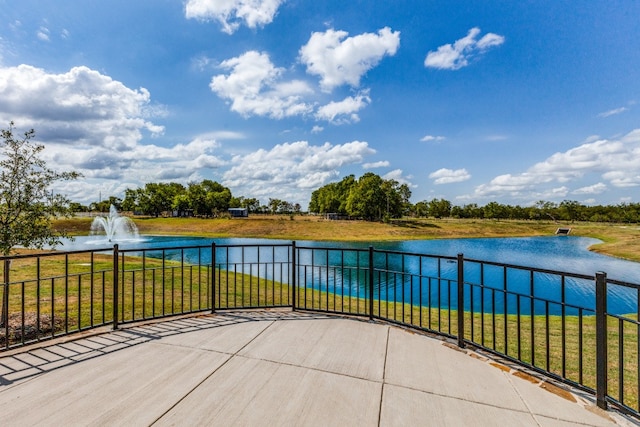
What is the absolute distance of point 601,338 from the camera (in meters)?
2.57

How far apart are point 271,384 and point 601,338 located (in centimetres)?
273

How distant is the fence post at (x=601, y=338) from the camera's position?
8.31 feet

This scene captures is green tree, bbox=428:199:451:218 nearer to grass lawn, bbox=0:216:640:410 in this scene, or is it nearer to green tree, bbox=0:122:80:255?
grass lawn, bbox=0:216:640:410

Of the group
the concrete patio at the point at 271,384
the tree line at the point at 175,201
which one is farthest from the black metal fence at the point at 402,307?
the tree line at the point at 175,201

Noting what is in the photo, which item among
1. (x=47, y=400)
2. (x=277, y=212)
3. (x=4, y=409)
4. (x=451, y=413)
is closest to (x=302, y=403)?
(x=451, y=413)

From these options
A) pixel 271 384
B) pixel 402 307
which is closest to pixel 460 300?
pixel 402 307

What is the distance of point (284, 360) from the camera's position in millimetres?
3176

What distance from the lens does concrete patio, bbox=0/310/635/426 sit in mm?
2309

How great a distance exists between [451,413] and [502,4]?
10862 millimetres

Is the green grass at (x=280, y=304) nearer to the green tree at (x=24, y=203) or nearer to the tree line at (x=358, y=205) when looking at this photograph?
the green tree at (x=24, y=203)

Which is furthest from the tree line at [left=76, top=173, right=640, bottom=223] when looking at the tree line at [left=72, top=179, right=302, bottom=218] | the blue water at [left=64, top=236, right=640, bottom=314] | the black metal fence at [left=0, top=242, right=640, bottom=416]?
the black metal fence at [left=0, top=242, right=640, bottom=416]

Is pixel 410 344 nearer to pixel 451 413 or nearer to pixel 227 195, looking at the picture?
pixel 451 413

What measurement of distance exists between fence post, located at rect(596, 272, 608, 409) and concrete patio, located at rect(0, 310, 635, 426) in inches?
4.7

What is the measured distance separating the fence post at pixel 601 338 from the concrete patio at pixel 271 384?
120mm
